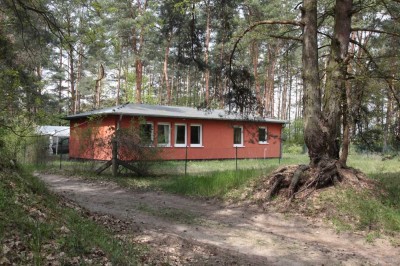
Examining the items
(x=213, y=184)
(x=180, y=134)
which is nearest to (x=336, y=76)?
(x=213, y=184)

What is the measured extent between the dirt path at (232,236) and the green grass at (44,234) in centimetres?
73

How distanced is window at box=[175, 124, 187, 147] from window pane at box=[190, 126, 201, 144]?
620 millimetres

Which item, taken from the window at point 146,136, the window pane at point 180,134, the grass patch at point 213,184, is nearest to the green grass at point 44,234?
the grass patch at point 213,184

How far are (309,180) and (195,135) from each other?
608 inches

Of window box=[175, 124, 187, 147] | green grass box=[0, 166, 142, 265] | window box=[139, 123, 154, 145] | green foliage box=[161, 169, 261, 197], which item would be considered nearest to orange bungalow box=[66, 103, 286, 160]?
window box=[175, 124, 187, 147]

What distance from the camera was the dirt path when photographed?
226 inches

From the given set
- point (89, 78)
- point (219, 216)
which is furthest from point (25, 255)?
point (89, 78)

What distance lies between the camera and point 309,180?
31.8ft

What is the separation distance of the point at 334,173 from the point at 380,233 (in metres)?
2.45

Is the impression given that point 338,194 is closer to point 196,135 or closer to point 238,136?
point 196,135

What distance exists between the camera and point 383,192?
948cm

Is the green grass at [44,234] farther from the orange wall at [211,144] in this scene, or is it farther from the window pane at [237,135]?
the window pane at [237,135]

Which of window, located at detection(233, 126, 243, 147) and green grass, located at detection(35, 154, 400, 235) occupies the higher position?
window, located at detection(233, 126, 243, 147)

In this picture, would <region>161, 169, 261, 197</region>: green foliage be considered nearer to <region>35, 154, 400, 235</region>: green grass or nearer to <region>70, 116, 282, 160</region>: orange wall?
<region>35, 154, 400, 235</region>: green grass
